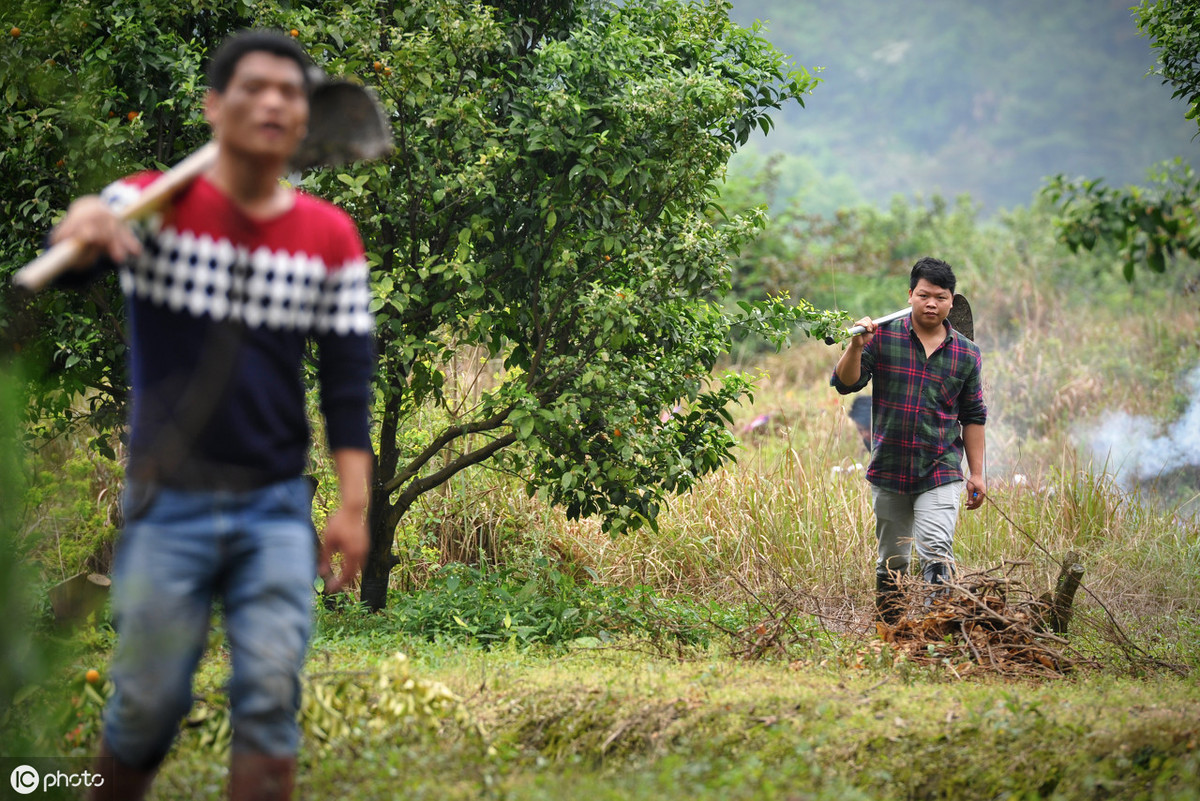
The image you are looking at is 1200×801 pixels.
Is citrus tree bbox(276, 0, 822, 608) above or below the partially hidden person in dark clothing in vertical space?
above

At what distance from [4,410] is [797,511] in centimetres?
547

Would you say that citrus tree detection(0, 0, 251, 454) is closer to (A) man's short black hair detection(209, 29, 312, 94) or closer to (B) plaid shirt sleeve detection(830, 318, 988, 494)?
(A) man's short black hair detection(209, 29, 312, 94)

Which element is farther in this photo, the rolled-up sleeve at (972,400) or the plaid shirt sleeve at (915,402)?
the rolled-up sleeve at (972,400)

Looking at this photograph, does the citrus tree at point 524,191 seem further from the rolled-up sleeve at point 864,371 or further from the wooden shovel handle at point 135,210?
the wooden shovel handle at point 135,210

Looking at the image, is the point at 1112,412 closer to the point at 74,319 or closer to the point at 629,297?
the point at 629,297

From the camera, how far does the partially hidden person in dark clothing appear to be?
8.20ft

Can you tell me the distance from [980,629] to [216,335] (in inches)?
157

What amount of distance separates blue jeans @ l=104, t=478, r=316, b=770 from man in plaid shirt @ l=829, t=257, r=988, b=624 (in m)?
3.66

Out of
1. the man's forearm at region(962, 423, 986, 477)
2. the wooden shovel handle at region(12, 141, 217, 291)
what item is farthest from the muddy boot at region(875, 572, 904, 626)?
the wooden shovel handle at region(12, 141, 217, 291)

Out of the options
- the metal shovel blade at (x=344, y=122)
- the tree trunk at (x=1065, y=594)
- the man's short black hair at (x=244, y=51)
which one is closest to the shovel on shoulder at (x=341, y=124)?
the metal shovel blade at (x=344, y=122)

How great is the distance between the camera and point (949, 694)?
4223 mm

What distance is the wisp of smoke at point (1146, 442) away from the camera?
33.6 feet

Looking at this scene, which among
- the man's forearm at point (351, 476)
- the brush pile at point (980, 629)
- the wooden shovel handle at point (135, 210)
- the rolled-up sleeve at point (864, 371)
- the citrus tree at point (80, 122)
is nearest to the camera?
the wooden shovel handle at point (135, 210)

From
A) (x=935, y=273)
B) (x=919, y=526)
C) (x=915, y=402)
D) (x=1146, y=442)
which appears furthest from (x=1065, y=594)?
(x=1146, y=442)
